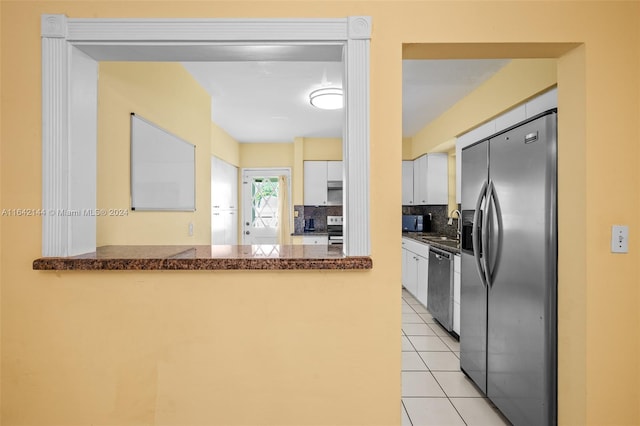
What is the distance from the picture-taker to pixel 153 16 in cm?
137

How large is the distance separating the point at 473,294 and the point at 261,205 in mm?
4513

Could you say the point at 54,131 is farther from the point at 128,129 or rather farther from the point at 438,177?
the point at 438,177

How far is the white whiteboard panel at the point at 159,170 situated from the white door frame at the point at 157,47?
1.98 feet

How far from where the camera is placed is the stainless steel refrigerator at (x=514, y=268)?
156 centimetres

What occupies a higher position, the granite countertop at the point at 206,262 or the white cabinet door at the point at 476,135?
the white cabinet door at the point at 476,135

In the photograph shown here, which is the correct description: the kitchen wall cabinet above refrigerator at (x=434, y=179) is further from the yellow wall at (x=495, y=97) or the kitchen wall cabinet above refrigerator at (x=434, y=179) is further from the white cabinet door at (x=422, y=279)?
the white cabinet door at (x=422, y=279)

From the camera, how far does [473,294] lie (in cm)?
226

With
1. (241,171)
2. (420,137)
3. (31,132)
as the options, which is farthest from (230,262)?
(241,171)

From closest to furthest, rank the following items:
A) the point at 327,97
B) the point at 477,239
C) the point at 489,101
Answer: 1. the point at 477,239
2. the point at 489,101
3. the point at 327,97

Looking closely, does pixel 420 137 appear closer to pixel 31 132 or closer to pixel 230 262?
pixel 230 262

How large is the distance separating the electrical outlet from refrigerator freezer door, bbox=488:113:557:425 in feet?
0.72

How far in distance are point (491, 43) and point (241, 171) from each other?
516 centimetres

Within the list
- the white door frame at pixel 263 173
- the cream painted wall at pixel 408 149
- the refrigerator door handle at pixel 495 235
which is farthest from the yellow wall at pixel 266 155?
the refrigerator door handle at pixel 495 235

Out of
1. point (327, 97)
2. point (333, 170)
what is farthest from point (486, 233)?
point (333, 170)
